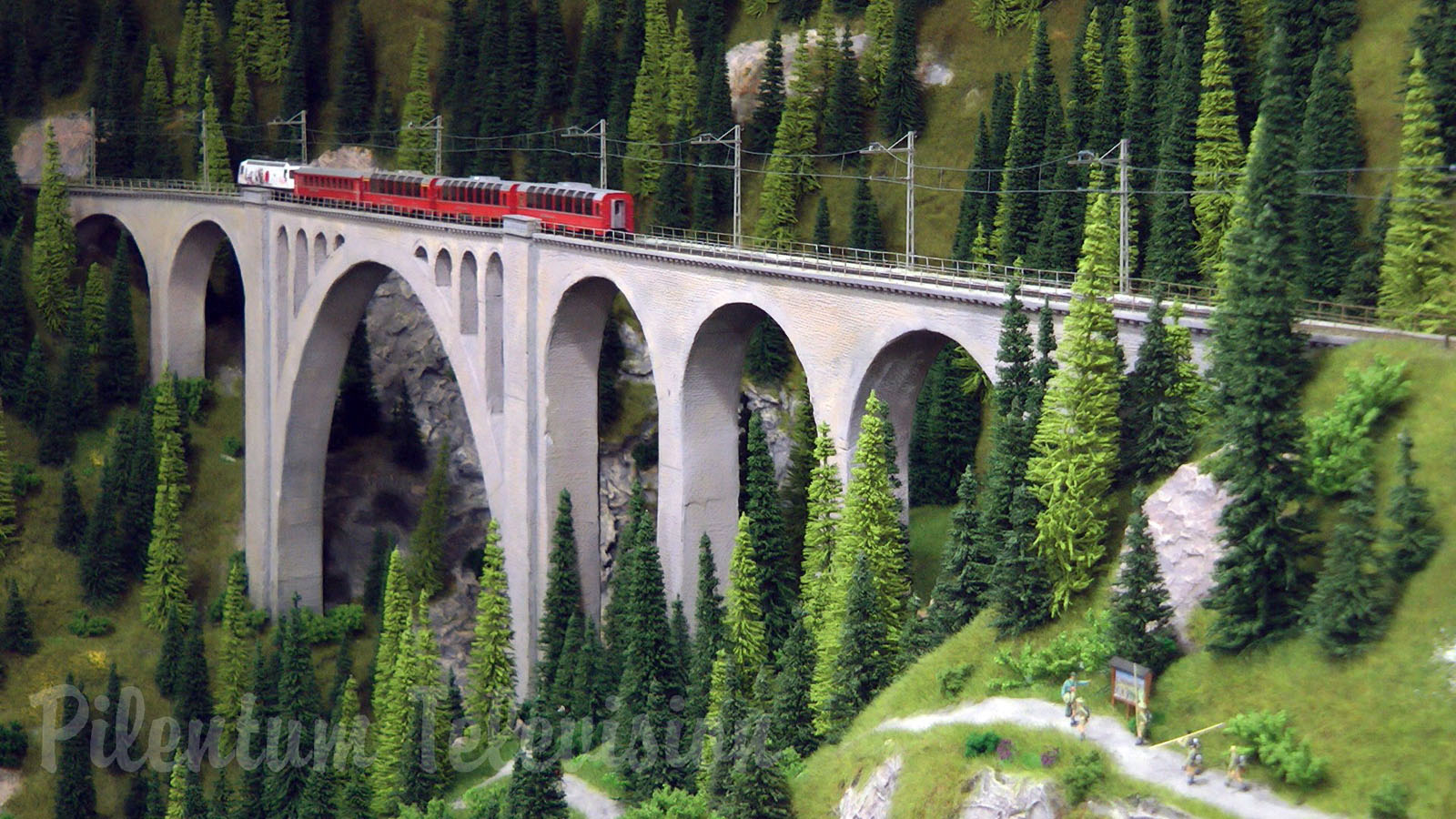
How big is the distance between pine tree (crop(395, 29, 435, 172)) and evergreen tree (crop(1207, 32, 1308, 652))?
7652cm

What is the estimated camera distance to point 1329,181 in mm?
69125

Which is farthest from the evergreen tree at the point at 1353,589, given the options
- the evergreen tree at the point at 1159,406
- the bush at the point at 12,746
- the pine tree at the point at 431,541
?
the bush at the point at 12,746

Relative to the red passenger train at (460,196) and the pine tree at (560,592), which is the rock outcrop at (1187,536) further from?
the pine tree at (560,592)

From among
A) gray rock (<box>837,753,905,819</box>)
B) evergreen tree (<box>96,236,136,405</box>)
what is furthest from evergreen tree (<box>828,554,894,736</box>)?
evergreen tree (<box>96,236,136,405</box>)

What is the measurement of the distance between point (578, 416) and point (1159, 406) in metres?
34.9

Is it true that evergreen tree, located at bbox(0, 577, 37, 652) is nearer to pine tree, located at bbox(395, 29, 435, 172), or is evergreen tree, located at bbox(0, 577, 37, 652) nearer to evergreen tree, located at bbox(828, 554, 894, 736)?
pine tree, located at bbox(395, 29, 435, 172)

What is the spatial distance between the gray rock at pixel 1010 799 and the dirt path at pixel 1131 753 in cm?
187

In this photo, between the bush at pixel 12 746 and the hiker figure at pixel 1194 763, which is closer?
the hiker figure at pixel 1194 763

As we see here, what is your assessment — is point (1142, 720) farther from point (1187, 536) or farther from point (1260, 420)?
point (1260, 420)

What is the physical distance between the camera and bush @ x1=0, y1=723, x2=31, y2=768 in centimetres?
8756

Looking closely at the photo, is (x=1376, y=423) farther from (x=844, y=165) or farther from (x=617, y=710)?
(x=844, y=165)

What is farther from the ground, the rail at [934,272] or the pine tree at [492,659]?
the rail at [934,272]

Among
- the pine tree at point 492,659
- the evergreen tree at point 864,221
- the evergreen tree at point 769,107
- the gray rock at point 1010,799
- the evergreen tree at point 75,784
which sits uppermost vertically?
the evergreen tree at point 769,107

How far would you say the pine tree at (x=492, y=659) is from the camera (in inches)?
3014
